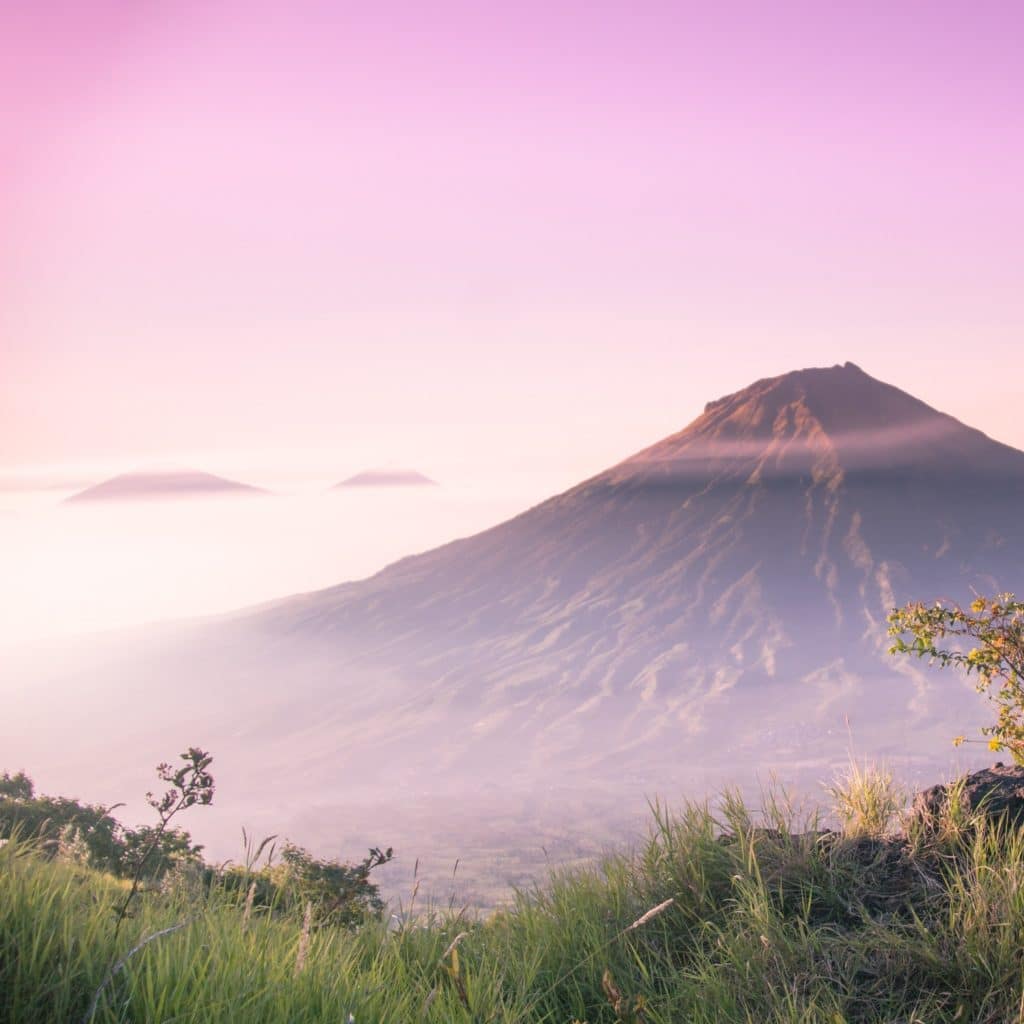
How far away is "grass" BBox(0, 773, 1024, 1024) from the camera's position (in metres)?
4.01

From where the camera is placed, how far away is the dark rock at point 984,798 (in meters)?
7.86

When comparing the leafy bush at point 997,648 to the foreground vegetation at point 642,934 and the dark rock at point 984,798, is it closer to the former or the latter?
the foreground vegetation at point 642,934

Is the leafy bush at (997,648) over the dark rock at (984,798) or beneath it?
over

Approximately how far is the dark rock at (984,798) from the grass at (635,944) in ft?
0.57

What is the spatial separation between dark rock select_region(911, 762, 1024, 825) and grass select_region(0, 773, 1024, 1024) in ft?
0.57

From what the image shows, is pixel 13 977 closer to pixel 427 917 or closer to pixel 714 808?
pixel 427 917

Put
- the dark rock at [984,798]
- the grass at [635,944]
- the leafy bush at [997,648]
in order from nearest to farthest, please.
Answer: the grass at [635,944], the dark rock at [984,798], the leafy bush at [997,648]

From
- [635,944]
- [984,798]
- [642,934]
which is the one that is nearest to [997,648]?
[984,798]

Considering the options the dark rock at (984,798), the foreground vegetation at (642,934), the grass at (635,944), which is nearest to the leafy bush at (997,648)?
the foreground vegetation at (642,934)

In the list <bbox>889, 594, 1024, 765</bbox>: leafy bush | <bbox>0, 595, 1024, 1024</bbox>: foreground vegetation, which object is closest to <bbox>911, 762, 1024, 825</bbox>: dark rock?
<bbox>0, 595, 1024, 1024</bbox>: foreground vegetation

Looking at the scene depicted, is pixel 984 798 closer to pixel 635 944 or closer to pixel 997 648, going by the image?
pixel 997 648

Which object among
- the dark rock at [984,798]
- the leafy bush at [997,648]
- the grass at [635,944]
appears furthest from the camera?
the leafy bush at [997,648]

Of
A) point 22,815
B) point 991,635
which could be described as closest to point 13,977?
point 991,635

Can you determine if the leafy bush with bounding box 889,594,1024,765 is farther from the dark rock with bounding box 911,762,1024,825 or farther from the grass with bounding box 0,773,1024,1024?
the grass with bounding box 0,773,1024,1024
